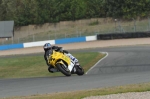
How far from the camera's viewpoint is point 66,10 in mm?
81062

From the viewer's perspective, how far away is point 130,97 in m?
8.94

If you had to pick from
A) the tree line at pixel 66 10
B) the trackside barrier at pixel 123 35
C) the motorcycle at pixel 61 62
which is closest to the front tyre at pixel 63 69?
the motorcycle at pixel 61 62

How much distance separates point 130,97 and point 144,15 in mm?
63119

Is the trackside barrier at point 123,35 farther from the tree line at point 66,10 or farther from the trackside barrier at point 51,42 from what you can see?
the tree line at point 66,10

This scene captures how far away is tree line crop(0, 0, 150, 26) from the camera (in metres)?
73.3

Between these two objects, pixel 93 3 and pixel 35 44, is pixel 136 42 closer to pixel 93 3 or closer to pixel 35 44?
pixel 35 44

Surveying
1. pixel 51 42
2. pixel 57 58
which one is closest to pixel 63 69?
pixel 57 58

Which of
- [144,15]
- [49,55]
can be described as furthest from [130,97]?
[144,15]

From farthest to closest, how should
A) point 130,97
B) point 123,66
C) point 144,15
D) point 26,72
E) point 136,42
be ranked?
point 144,15
point 136,42
point 26,72
point 123,66
point 130,97

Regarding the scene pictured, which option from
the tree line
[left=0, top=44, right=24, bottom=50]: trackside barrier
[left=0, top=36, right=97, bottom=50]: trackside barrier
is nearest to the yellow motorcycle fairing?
[left=0, top=36, right=97, bottom=50]: trackside barrier

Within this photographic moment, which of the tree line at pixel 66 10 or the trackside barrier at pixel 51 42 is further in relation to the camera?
the tree line at pixel 66 10

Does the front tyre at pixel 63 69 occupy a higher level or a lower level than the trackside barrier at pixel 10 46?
higher

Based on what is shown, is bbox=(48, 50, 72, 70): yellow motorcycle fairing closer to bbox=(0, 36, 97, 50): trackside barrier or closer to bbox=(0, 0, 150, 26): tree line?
bbox=(0, 36, 97, 50): trackside barrier

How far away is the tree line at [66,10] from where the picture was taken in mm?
73312
